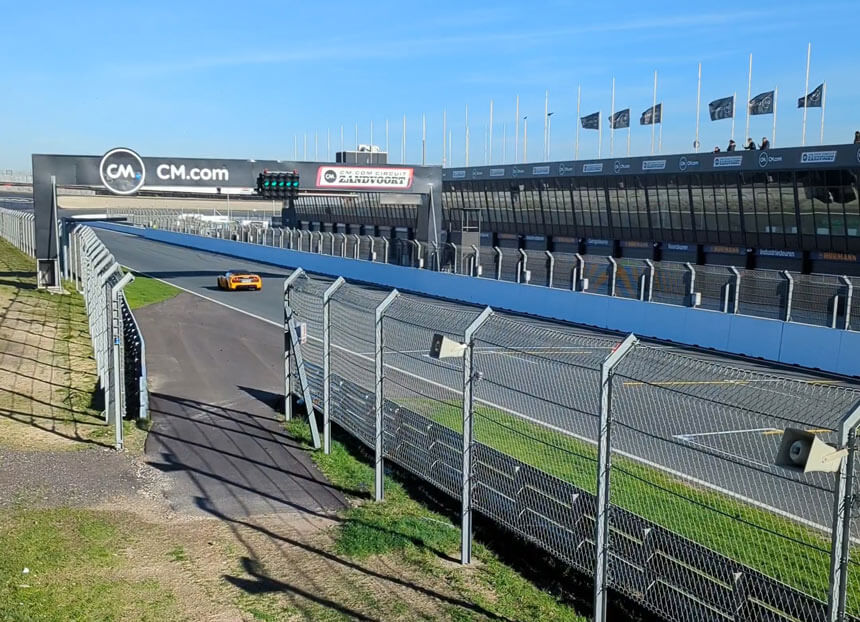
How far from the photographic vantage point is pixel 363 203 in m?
84.6

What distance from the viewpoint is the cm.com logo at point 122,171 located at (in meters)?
35.9

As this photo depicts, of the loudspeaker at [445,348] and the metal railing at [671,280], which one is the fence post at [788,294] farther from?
the loudspeaker at [445,348]

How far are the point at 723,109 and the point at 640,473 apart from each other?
128ft

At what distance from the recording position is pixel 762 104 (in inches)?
1687

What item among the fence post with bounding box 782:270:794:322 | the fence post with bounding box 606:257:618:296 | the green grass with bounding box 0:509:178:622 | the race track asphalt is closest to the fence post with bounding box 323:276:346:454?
the race track asphalt

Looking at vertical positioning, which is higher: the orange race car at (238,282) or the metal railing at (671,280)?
the metal railing at (671,280)

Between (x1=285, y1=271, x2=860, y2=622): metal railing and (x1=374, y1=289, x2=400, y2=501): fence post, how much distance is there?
15 mm

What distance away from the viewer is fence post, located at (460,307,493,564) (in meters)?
8.16

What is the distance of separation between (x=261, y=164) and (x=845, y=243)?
80.2 feet

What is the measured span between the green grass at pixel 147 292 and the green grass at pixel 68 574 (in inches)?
893

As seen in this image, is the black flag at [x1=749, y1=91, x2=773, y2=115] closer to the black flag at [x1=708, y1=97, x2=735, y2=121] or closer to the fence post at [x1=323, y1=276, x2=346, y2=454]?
the black flag at [x1=708, y1=97, x2=735, y2=121]

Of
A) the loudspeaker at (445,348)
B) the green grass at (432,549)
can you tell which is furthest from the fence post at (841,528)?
the loudspeaker at (445,348)

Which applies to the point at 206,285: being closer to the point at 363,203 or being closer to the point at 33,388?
the point at 33,388

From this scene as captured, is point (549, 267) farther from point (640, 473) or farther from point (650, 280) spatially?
point (640, 473)
